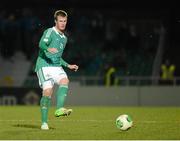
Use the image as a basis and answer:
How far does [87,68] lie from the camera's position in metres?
31.0

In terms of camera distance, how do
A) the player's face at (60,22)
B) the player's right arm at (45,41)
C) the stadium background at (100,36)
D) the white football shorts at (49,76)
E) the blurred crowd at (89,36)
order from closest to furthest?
the player's right arm at (45,41), the player's face at (60,22), the white football shorts at (49,76), the stadium background at (100,36), the blurred crowd at (89,36)

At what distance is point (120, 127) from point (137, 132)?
0.97ft

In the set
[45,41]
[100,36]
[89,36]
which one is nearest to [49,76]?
[45,41]

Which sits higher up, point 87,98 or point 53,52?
point 53,52

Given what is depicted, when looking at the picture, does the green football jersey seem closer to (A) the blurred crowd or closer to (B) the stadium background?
(B) the stadium background

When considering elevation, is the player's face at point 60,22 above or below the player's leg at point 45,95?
above

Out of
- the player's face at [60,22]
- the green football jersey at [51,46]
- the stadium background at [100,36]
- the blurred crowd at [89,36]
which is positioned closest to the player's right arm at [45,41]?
the green football jersey at [51,46]

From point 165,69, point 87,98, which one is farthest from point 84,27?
point 87,98

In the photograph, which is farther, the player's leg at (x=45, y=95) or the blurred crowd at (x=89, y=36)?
the blurred crowd at (x=89, y=36)

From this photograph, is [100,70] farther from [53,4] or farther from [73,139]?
[73,139]

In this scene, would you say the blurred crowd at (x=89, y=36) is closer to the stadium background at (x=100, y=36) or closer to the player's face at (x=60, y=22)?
the stadium background at (x=100, y=36)

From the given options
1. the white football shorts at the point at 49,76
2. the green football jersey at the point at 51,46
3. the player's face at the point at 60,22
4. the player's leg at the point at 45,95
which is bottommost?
the player's leg at the point at 45,95

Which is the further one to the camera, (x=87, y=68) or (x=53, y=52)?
(x=87, y=68)

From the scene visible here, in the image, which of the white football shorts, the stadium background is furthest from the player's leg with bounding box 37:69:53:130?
the stadium background
